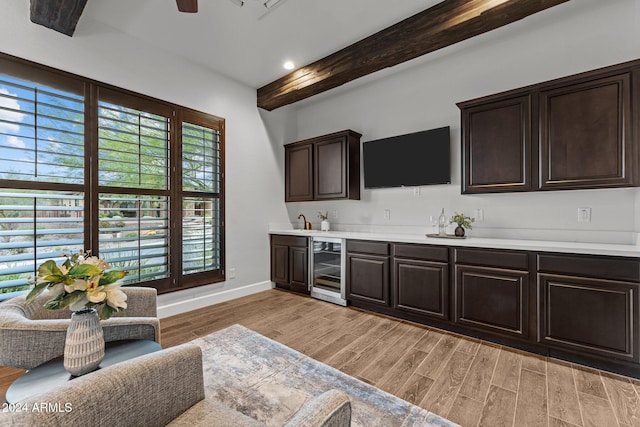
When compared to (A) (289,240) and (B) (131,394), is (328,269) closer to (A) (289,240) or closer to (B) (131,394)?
(A) (289,240)

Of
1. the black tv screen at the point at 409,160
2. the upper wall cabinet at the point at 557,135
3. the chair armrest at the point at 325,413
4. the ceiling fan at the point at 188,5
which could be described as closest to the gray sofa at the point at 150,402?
the chair armrest at the point at 325,413

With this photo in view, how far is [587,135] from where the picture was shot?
7.61 ft

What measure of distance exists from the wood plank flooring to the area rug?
117mm

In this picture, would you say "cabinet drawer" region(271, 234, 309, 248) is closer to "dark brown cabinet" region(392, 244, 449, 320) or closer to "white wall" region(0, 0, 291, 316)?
"white wall" region(0, 0, 291, 316)

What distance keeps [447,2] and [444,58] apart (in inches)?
38.8

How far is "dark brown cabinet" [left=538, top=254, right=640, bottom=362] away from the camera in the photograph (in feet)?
6.66

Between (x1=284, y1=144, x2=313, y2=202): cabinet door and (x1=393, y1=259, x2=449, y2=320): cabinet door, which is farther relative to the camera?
(x1=284, y1=144, x2=313, y2=202): cabinet door

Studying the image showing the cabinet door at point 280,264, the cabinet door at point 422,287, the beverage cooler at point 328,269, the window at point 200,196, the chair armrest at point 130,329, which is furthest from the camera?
the cabinet door at point 280,264

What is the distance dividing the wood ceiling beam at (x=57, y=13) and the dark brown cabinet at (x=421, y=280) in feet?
11.9

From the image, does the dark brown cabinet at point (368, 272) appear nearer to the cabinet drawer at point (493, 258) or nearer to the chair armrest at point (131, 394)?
the cabinet drawer at point (493, 258)

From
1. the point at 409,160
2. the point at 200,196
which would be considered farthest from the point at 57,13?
the point at 409,160

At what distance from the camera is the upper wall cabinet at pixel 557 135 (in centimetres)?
219

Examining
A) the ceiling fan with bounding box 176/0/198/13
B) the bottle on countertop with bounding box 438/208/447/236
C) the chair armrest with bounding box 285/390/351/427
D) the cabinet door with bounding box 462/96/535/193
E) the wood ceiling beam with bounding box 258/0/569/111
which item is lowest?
the chair armrest with bounding box 285/390/351/427

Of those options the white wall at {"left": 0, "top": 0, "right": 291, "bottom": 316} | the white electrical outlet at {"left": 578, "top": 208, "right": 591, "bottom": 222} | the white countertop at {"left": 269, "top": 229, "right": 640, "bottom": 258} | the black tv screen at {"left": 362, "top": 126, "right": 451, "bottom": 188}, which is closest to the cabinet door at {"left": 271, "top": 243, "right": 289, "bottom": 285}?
the white wall at {"left": 0, "top": 0, "right": 291, "bottom": 316}
